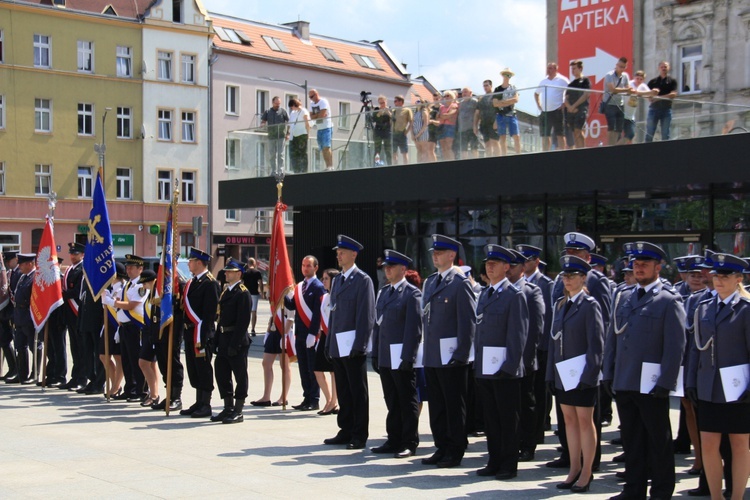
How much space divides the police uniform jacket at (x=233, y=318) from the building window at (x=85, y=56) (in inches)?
1605

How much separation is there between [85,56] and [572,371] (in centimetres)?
4576

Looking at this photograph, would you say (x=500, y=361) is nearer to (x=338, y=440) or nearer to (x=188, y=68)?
(x=338, y=440)

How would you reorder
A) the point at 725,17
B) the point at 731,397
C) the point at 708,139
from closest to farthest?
1. the point at 731,397
2. the point at 708,139
3. the point at 725,17

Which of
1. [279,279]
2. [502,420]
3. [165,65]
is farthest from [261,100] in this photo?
[502,420]

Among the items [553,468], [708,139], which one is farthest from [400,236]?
[553,468]

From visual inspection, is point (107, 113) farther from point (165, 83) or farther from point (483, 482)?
point (483, 482)

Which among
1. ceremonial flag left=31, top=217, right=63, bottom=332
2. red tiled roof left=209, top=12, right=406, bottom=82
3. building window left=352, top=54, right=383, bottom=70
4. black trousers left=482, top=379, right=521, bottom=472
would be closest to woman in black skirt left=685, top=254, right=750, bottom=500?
black trousers left=482, top=379, right=521, bottom=472

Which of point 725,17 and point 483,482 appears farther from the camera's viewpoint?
point 725,17

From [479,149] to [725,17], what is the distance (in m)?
18.7

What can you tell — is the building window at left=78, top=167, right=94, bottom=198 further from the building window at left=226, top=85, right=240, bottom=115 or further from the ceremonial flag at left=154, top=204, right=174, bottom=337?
the ceremonial flag at left=154, top=204, right=174, bottom=337

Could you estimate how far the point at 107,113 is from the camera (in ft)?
169

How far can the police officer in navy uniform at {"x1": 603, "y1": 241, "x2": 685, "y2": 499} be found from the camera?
834cm

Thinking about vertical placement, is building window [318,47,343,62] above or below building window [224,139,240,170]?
above

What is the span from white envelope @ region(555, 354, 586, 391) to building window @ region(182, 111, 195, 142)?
154 feet
